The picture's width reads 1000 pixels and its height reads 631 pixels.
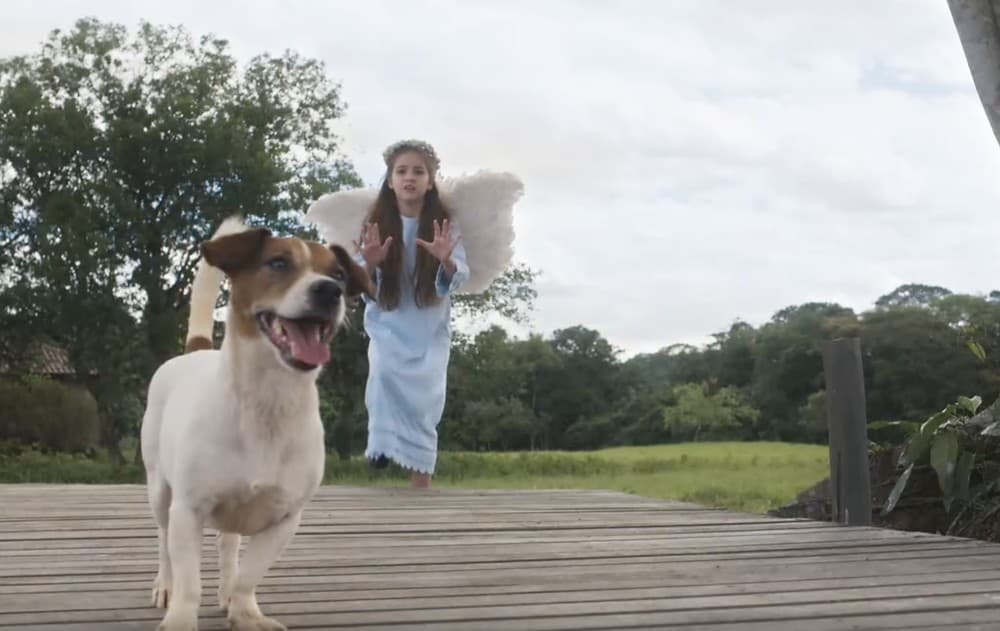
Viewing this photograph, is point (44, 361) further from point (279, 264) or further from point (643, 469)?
point (279, 264)

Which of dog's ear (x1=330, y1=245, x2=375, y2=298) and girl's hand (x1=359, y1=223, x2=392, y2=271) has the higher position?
girl's hand (x1=359, y1=223, x2=392, y2=271)

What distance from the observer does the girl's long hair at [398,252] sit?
20.8ft

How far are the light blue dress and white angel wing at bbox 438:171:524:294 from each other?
14 cm

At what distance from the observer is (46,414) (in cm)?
2275

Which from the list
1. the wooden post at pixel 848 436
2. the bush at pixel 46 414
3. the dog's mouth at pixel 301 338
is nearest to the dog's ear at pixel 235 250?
the dog's mouth at pixel 301 338

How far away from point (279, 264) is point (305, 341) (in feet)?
0.73

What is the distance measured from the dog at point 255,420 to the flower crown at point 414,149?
3649 millimetres

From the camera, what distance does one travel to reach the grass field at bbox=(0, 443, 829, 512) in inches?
579

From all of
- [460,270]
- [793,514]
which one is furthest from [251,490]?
[793,514]

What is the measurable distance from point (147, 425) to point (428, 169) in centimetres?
349

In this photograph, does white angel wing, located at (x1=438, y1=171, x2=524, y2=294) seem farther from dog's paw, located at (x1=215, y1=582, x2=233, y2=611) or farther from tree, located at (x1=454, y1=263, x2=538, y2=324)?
tree, located at (x1=454, y1=263, x2=538, y2=324)

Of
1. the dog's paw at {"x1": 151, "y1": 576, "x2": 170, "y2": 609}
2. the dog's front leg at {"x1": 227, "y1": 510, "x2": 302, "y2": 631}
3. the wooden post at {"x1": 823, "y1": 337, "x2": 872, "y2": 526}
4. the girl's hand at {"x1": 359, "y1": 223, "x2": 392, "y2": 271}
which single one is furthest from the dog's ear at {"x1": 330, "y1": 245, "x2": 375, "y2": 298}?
the wooden post at {"x1": 823, "y1": 337, "x2": 872, "y2": 526}

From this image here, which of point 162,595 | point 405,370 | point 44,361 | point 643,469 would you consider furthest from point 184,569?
point 44,361

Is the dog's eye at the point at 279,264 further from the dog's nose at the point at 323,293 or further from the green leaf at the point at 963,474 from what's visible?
the green leaf at the point at 963,474
